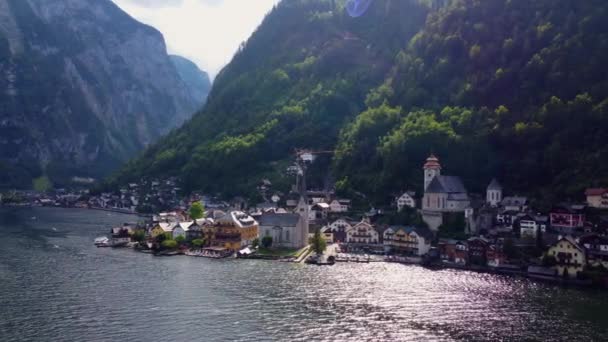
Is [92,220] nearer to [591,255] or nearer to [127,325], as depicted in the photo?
[127,325]

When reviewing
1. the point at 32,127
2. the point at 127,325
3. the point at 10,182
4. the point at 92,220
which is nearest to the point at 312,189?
the point at 92,220

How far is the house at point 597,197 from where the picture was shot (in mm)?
55906

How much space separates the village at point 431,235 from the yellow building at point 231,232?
0.10 meters

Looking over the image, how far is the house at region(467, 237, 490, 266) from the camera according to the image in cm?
5243

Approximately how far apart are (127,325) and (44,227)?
2072 inches

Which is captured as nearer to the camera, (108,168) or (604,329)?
(604,329)

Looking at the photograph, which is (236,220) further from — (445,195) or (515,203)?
(515,203)

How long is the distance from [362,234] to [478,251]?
13340 mm

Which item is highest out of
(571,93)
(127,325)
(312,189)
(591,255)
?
(571,93)

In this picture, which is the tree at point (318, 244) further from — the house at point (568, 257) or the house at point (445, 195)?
the house at point (568, 257)

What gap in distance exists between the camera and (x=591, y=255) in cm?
4794

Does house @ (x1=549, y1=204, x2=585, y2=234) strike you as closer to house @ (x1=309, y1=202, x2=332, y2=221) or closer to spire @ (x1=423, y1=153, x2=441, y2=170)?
spire @ (x1=423, y1=153, x2=441, y2=170)

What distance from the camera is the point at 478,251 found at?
173 ft

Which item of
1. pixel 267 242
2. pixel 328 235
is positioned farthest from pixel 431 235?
pixel 267 242
